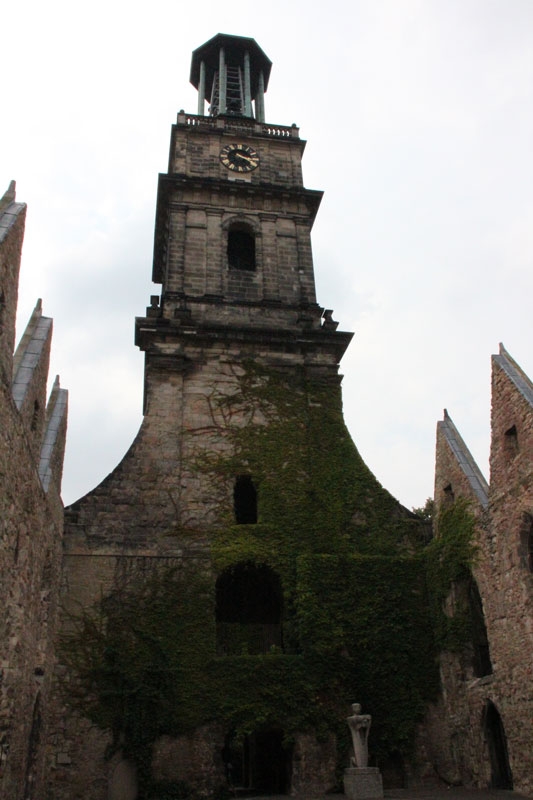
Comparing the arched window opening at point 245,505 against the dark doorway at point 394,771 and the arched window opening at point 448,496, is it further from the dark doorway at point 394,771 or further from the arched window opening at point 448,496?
the dark doorway at point 394,771

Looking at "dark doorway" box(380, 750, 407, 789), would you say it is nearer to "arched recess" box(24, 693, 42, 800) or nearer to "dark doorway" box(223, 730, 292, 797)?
"dark doorway" box(223, 730, 292, 797)

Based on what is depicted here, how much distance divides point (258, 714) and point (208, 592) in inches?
112

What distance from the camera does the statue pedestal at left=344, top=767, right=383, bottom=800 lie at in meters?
13.4

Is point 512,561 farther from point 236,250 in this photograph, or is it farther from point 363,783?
point 236,250

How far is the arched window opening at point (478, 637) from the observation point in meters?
15.6

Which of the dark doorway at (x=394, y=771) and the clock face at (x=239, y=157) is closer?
the dark doorway at (x=394, y=771)

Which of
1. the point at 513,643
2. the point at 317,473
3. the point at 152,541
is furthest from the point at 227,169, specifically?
the point at 513,643

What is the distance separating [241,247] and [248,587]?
38.1ft

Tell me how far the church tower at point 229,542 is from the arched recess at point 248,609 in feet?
0.18

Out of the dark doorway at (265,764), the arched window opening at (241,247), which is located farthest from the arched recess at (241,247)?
A: the dark doorway at (265,764)

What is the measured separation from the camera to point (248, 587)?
18453 millimetres

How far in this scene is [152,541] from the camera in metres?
16.8

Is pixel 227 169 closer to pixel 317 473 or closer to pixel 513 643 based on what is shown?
pixel 317 473

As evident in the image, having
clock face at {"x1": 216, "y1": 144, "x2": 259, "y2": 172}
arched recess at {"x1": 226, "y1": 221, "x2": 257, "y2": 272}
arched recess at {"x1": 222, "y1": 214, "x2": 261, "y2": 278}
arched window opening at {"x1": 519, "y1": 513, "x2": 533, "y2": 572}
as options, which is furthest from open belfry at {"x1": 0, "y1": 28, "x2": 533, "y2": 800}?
clock face at {"x1": 216, "y1": 144, "x2": 259, "y2": 172}
